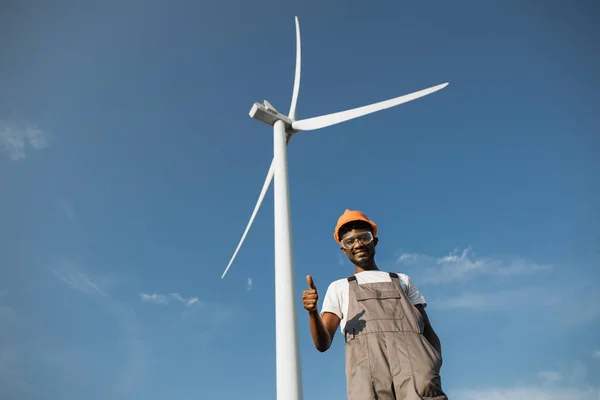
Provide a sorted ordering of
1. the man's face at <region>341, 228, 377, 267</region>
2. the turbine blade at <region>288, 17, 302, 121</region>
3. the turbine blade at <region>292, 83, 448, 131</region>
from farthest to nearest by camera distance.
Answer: the turbine blade at <region>288, 17, 302, 121</region>, the turbine blade at <region>292, 83, 448, 131</region>, the man's face at <region>341, 228, 377, 267</region>

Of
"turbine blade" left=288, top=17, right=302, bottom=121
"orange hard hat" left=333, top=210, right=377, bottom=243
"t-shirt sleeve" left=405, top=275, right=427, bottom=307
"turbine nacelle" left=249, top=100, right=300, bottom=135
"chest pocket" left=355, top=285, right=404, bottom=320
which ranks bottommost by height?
"chest pocket" left=355, top=285, right=404, bottom=320

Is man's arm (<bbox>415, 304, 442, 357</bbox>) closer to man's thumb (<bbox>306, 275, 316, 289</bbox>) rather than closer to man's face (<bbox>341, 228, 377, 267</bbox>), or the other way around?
man's face (<bbox>341, 228, 377, 267</bbox>)

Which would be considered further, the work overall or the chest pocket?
the chest pocket

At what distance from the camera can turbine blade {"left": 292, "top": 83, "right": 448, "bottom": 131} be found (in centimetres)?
1088

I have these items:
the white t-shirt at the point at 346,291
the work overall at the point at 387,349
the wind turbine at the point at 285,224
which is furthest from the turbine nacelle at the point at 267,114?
the work overall at the point at 387,349

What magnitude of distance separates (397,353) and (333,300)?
1.10 metres

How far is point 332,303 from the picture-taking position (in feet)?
17.6

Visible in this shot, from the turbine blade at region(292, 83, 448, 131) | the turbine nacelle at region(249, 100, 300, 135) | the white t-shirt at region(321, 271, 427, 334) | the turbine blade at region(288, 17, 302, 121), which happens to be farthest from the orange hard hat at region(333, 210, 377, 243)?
the turbine blade at region(288, 17, 302, 121)

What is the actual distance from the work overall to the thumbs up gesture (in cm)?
59

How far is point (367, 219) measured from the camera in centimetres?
621

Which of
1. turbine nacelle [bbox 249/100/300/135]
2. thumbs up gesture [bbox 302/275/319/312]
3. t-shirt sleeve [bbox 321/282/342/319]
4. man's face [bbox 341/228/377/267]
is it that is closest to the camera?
thumbs up gesture [bbox 302/275/319/312]

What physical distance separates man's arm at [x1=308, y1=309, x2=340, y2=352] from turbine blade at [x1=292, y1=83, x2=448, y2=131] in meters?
6.81

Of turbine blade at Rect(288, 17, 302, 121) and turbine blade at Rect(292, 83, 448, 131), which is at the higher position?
turbine blade at Rect(288, 17, 302, 121)

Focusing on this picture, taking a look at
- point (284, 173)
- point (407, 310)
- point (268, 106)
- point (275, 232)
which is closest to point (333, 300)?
point (407, 310)
